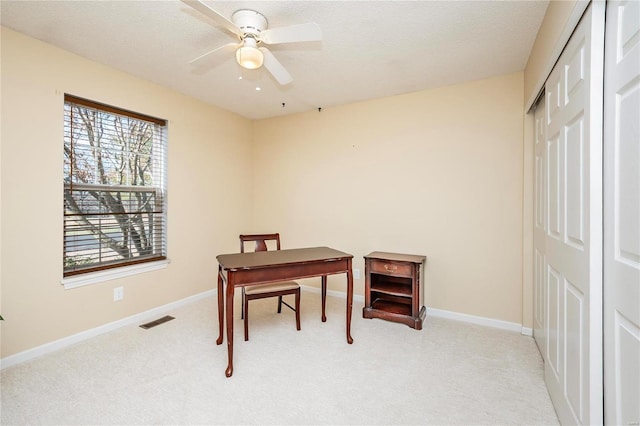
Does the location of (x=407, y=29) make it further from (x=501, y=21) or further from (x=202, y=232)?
(x=202, y=232)

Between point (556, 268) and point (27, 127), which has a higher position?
point (27, 127)

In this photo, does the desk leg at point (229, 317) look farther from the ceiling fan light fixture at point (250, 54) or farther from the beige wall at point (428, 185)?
the beige wall at point (428, 185)

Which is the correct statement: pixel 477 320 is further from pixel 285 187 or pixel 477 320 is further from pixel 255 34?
pixel 255 34

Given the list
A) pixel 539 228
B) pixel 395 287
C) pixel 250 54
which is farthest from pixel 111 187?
pixel 539 228

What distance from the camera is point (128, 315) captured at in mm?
2906

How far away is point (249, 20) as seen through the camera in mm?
1895

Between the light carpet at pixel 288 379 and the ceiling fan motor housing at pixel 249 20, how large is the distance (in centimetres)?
229

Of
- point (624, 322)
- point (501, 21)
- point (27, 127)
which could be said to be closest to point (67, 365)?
point (27, 127)

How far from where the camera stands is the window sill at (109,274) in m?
2.51

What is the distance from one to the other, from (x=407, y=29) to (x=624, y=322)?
204cm

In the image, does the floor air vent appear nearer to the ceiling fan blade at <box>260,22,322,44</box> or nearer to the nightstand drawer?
the nightstand drawer

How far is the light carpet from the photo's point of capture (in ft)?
5.49

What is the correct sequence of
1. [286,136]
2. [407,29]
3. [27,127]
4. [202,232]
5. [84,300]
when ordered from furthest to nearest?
[286,136], [202,232], [84,300], [27,127], [407,29]

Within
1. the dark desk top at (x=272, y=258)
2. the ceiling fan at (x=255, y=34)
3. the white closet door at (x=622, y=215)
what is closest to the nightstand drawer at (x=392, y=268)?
the dark desk top at (x=272, y=258)
